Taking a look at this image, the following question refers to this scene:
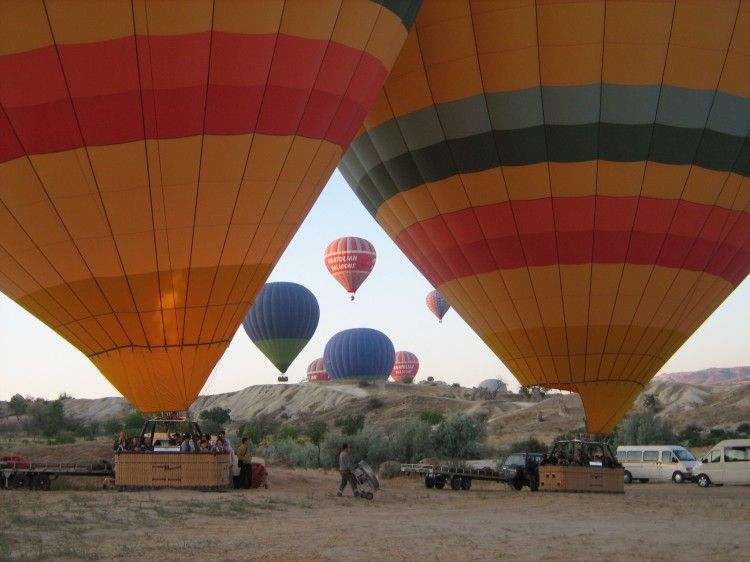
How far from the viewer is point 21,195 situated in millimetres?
10773

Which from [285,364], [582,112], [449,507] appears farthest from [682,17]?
[285,364]

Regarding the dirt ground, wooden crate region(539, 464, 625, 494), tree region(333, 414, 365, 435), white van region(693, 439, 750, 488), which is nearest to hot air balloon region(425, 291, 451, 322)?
tree region(333, 414, 365, 435)

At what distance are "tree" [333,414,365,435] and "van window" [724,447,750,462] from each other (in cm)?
2501

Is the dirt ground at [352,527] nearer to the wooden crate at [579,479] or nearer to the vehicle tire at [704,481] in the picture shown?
the wooden crate at [579,479]

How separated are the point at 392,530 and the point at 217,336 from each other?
3.79 metres

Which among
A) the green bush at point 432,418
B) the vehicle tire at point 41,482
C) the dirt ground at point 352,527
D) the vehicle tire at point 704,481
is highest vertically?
the green bush at point 432,418

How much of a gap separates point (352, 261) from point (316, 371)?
2710cm

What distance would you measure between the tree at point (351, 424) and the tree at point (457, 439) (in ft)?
53.0

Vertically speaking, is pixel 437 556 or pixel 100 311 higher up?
pixel 100 311

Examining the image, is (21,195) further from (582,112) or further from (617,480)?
(617,480)

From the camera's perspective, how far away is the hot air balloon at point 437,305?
206 ft

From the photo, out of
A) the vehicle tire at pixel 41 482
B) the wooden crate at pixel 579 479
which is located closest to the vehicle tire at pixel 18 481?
the vehicle tire at pixel 41 482

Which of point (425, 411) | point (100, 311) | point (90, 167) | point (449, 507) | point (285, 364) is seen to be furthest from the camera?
point (425, 411)

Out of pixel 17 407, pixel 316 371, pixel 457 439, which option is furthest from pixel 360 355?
pixel 457 439
